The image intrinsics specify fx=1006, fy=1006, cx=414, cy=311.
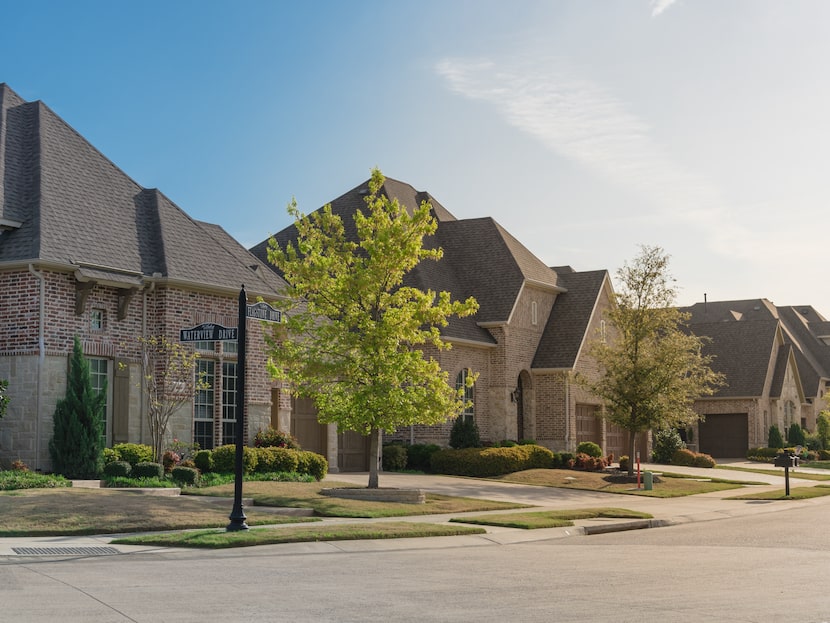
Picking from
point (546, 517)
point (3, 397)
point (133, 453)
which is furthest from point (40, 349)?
point (546, 517)

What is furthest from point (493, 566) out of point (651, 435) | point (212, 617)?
point (651, 435)

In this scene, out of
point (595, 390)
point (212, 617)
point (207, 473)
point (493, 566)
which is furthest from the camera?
point (595, 390)

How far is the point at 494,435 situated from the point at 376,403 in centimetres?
1643

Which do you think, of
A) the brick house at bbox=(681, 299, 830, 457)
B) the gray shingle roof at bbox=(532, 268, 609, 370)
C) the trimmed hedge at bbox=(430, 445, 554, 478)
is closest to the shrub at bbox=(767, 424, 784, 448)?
the brick house at bbox=(681, 299, 830, 457)

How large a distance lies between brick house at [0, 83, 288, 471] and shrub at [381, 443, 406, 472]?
5042 millimetres

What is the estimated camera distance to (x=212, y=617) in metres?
9.11

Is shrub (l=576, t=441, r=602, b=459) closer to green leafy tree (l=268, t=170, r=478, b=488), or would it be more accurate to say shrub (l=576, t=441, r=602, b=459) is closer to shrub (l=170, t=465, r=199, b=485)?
green leafy tree (l=268, t=170, r=478, b=488)

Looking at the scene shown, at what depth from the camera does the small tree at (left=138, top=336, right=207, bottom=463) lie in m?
25.7

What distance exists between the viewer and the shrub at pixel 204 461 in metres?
25.2

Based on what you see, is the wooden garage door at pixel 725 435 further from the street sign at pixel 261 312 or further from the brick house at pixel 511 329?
the street sign at pixel 261 312

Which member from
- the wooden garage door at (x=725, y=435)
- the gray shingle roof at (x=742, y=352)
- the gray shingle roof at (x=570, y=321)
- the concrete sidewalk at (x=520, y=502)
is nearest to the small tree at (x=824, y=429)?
the gray shingle roof at (x=742, y=352)

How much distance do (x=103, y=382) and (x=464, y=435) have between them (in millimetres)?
14219

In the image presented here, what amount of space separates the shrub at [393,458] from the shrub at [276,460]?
7.52 meters

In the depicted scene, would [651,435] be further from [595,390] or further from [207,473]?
→ [207,473]
